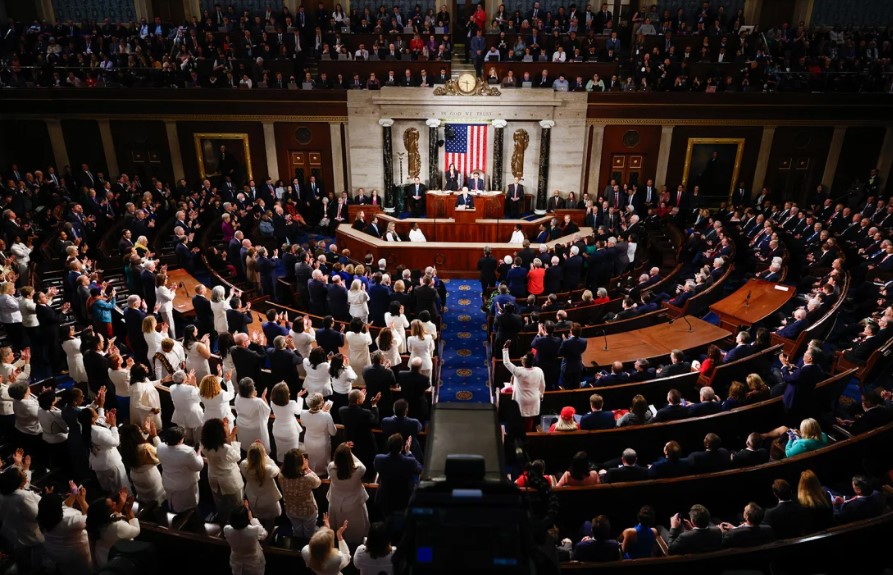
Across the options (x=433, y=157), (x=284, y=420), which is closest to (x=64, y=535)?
(x=284, y=420)

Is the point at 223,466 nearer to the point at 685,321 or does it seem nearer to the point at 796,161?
the point at 685,321

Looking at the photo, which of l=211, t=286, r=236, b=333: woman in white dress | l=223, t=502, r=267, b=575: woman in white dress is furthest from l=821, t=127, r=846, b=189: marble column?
l=223, t=502, r=267, b=575: woman in white dress

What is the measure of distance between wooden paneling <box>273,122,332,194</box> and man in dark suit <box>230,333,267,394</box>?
39.1ft

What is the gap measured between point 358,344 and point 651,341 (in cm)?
428

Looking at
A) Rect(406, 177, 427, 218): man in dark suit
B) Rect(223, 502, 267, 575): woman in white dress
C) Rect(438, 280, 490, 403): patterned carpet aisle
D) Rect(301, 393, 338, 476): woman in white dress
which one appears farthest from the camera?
Rect(406, 177, 427, 218): man in dark suit

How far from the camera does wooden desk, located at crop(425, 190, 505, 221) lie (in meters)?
16.4

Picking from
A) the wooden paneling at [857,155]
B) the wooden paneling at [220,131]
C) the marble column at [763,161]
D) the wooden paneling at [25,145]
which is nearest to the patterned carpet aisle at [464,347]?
the wooden paneling at [220,131]

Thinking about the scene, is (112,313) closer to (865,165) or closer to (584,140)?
(584,140)

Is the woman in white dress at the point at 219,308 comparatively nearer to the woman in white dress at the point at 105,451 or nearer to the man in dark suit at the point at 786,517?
the woman in white dress at the point at 105,451

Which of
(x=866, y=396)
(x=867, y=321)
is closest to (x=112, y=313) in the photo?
(x=866, y=396)

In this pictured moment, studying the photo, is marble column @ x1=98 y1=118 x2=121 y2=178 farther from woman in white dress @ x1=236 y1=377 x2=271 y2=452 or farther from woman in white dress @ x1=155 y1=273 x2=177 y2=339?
woman in white dress @ x1=236 y1=377 x2=271 y2=452

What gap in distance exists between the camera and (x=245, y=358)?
268 inches

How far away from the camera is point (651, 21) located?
61.8 ft

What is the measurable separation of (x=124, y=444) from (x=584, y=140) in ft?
50.4
